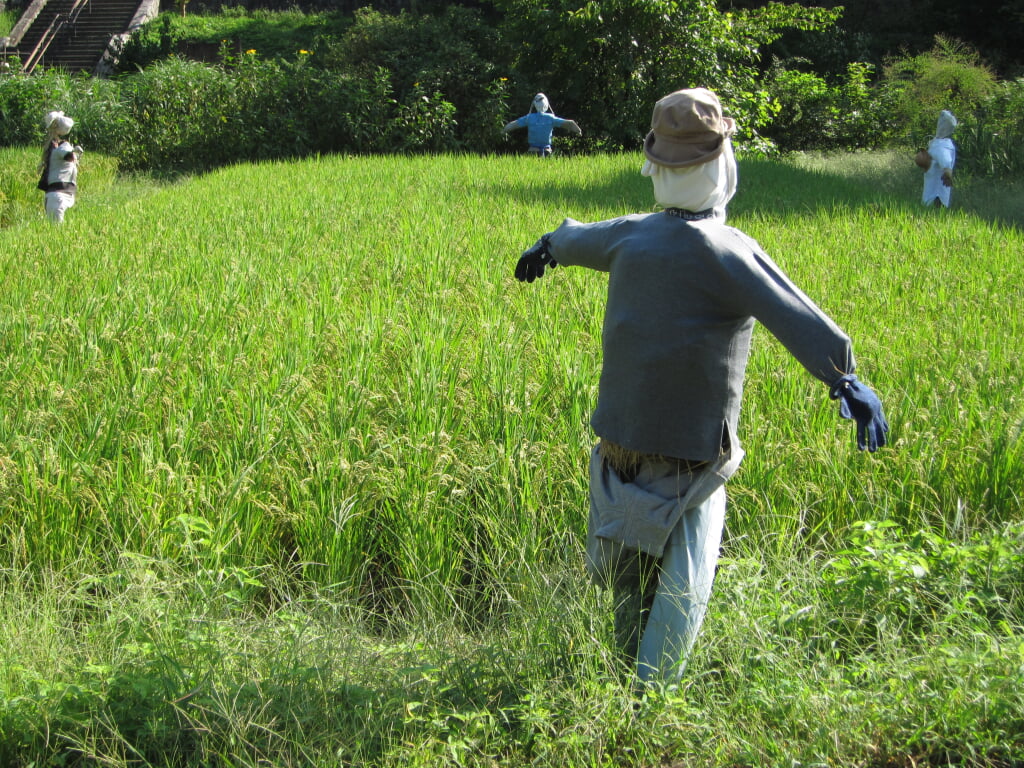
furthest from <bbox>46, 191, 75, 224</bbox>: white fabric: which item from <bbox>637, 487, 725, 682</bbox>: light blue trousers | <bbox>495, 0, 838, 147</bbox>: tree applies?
<bbox>495, 0, 838, 147</bbox>: tree

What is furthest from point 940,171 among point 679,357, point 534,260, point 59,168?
point 59,168

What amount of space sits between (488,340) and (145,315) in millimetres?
1613

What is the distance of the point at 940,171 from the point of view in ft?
28.4

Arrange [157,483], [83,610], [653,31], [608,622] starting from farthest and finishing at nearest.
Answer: [653,31]
[157,483]
[83,610]
[608,622]

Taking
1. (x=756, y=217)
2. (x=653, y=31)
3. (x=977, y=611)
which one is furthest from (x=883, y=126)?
(x=977, y=611)

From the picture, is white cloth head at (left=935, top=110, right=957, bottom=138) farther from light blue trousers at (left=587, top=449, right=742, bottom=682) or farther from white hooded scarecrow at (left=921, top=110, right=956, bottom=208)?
light blue trousers at (left=587, top=449, right=742, bottom=682)

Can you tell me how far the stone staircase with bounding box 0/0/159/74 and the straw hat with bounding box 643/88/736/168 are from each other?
2553cm

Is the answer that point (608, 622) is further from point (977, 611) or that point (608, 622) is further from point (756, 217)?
point (756, 217)

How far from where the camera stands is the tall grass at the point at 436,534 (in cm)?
186

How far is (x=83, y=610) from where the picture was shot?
2271mm

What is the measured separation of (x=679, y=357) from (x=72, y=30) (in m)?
29.1

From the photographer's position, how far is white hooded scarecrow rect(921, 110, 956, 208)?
28.3ft

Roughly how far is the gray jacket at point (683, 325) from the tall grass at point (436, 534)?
408 mm

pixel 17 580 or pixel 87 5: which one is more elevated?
pixel 87 5
